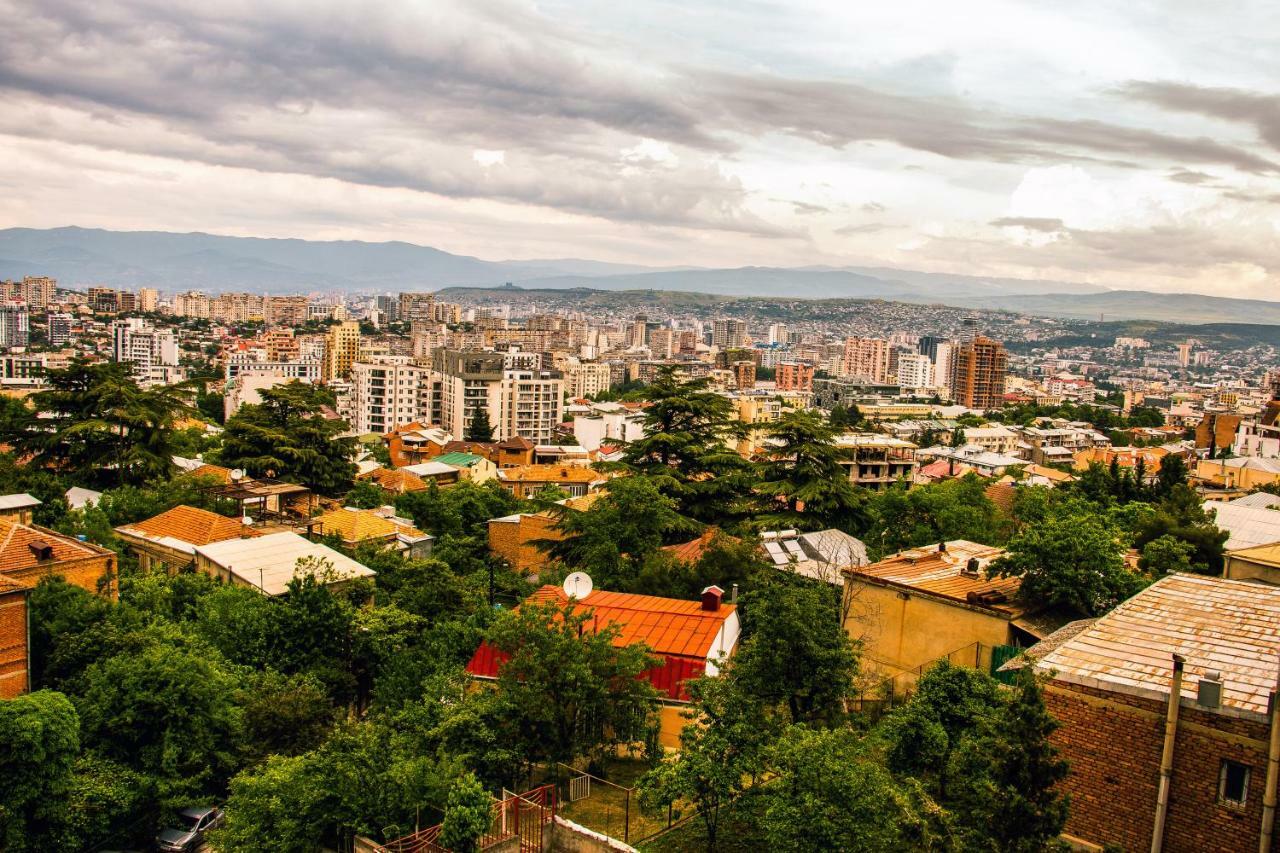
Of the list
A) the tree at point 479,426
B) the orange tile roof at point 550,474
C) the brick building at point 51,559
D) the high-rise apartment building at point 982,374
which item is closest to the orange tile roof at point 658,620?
the brick building at point 51,559

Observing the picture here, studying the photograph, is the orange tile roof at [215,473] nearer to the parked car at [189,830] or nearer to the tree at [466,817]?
the parked car at [189,830]

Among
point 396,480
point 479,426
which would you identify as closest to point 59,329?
point 479,426

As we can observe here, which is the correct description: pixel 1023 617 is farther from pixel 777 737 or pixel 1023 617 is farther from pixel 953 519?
pixel 953 519

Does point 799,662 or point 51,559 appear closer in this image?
point 799,662

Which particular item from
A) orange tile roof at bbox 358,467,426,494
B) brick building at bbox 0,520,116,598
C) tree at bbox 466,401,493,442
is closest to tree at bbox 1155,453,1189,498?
orange tile roof at bbox 358,467,426,494

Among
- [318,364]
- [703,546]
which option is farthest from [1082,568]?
[318,364]

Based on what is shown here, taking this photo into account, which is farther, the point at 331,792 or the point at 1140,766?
the point at 331,792

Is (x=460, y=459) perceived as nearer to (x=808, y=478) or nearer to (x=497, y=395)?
(x=497, y=395)
